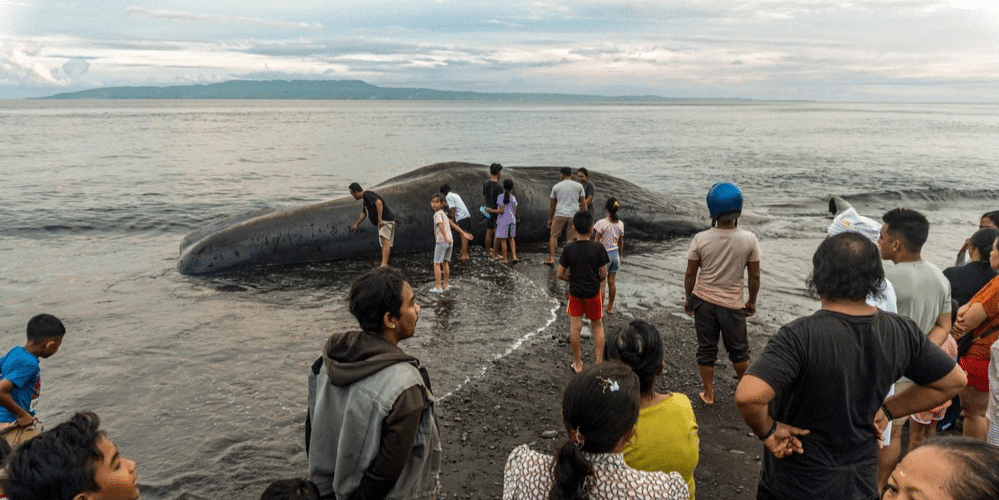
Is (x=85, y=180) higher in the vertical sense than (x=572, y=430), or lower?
lower

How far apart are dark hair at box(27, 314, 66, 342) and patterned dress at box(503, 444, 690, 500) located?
150 inches

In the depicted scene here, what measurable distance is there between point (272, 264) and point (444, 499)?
8.54 meters

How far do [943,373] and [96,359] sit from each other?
8487mm

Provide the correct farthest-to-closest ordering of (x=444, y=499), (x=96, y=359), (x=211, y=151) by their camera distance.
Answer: (x=211, y=151), (x=96, y=359), (x=444, y=499)

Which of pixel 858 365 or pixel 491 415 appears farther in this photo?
pixel 491 415

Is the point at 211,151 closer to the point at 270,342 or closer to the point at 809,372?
the point at 270,342

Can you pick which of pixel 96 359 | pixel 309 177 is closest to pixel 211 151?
pixel 309 177

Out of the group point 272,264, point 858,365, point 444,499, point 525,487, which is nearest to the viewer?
point 525,487

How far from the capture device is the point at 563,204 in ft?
40.4

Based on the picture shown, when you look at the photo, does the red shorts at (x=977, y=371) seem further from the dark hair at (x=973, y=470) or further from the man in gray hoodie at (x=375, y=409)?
the man in gray hoodie at (x=375, y=409)

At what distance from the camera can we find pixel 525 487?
2.41 m

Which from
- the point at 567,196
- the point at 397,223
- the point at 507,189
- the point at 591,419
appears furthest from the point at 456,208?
the point at 591,419

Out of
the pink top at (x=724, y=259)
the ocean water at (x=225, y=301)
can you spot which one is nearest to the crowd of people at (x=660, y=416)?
the pink top at (x=724, y=259)

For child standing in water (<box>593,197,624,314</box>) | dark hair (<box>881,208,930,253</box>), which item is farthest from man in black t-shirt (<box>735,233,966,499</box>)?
child standing in water (<box>593,197,624,314</box>)
